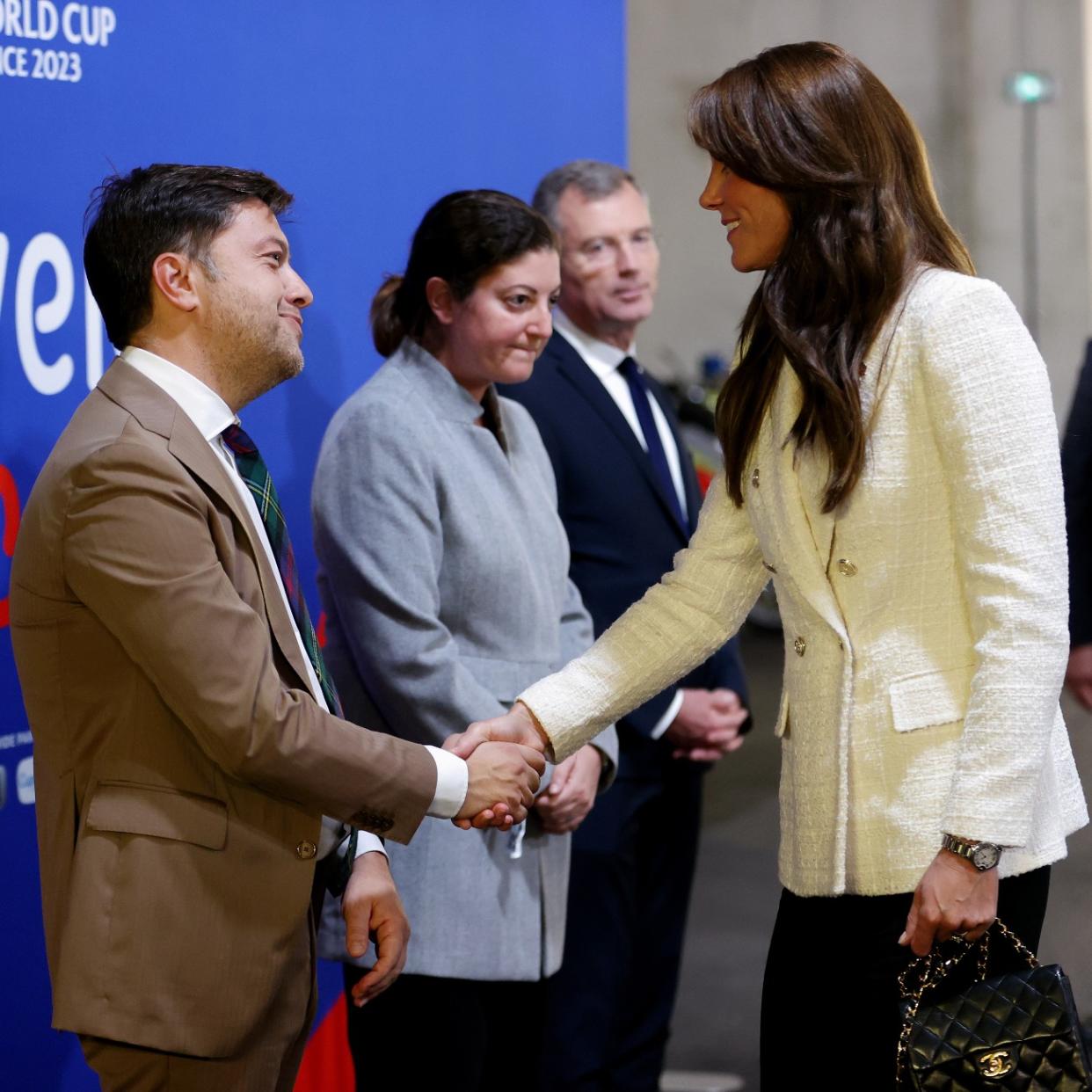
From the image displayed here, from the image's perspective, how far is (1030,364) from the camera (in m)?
1.65

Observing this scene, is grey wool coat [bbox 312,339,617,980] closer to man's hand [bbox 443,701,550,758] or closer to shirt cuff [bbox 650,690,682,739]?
man's hand [bbox 443,701,550,758]

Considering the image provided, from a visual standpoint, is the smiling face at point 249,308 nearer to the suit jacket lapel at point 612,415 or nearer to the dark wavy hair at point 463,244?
the dark wavy hair at point 463,244

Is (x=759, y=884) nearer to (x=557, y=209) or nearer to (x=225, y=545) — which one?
(x=557, y=209)

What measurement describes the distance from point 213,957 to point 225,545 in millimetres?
464

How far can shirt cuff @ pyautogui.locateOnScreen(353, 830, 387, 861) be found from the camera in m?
2.12

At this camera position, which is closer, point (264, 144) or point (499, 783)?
point (499, 783)

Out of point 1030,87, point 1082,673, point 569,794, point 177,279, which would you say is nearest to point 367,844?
point 569,794

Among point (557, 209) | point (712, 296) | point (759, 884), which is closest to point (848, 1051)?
point (557, 209)

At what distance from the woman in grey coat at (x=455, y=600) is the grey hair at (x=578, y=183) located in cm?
76

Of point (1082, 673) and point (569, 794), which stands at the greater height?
point (1082, 673)

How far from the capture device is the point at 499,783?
2098mm

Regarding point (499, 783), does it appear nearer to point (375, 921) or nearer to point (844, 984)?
point (375, 921)

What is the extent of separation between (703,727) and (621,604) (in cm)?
32

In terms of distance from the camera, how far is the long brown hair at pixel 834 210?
1.74 meters
